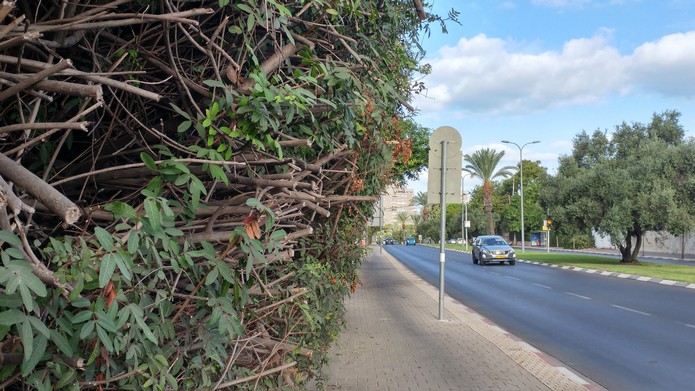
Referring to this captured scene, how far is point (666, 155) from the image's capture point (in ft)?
113

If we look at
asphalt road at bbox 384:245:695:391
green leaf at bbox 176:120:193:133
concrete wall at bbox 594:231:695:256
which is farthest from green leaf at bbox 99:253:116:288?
concrete wall at bbox 594:231:695:256

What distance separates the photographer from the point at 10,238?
1613 mm

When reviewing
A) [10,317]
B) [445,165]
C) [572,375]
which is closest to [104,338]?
[10,317]

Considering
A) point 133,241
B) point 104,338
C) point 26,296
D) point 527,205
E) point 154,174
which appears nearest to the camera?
point 26,296

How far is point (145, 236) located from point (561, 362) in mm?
8154

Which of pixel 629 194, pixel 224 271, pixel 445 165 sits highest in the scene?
pixel 629 194

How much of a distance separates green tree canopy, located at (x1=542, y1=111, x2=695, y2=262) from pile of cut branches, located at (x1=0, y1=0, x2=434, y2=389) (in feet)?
109

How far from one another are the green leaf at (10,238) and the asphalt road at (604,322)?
24.8ft

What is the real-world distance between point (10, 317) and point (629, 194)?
36409 millimetres

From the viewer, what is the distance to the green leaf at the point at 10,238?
1594 millimetres

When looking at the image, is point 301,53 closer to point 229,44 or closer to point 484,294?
point 229,44

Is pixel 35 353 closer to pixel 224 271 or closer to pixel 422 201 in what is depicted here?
pixel 224 271

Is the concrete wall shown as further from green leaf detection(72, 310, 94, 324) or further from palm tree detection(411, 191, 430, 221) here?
green leaf detection(72, 310, 94, 324)

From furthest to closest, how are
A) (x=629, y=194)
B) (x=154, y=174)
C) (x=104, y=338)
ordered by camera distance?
1. (x=629, y=194)
2. (x=154, y=174)
3. (x=104, y=338)
